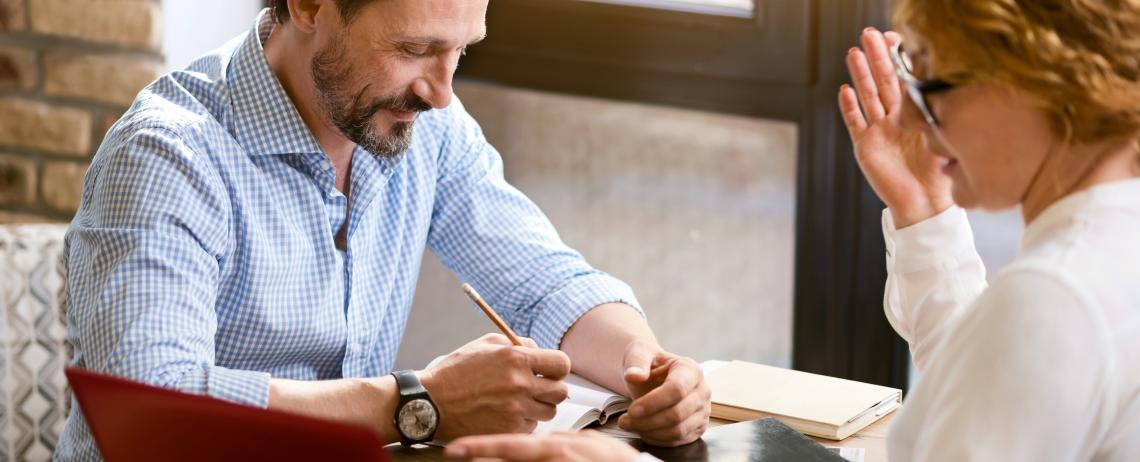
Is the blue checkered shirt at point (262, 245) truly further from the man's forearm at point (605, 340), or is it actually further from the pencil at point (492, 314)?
the pencil at point (492, 314)

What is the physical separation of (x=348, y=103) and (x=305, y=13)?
0.43 ft

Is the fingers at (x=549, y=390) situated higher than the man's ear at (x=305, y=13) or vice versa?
the man's ear at (x=305, y=13)

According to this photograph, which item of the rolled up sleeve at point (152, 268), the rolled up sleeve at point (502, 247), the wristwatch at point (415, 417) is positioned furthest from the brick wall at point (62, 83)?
the wristwatch at point (415, 417)

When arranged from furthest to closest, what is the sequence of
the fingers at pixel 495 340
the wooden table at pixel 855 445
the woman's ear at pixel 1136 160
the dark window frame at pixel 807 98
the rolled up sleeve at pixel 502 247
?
the dark window frame at pixel 807 98, the rolled up sleeve at pixel 502 247, the fingers at pixel 495 340, the wooden table at pixel 855 445, the woman's ear at pixel 1136 160

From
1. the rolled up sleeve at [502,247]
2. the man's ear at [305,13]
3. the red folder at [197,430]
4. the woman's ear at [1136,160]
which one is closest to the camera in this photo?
the red folder at [197,430]

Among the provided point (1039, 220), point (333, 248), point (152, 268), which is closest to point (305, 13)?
point (333, 248)

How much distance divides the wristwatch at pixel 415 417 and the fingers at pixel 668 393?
0.21m

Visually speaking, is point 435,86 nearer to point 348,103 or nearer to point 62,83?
point 348,103

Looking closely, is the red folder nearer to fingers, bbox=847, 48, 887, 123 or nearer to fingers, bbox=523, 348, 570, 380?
fingers, bbox=523, 348, 570, 380

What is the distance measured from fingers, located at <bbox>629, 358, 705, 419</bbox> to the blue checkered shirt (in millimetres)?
297

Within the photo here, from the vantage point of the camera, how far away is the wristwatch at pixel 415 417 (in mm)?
1357

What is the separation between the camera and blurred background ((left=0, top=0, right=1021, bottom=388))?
232 cm

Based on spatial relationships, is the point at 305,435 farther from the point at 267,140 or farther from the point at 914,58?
the point at 267,140

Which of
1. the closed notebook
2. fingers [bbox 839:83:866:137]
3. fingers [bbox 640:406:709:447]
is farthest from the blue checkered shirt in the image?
fingers [bbox 839:83:866:137]
